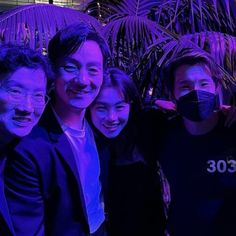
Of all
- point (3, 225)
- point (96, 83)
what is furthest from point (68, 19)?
point (3, 225)

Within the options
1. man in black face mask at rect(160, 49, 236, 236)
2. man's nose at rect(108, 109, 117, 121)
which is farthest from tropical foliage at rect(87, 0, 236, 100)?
man's nose at rect(108, 109, 117, 121)

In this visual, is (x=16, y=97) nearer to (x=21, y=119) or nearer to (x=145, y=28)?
(x=21, y=119)

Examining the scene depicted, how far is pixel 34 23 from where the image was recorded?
2676 mm

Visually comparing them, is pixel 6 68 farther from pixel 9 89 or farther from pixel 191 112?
pixel 191 112

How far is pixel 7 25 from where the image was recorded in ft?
8.70

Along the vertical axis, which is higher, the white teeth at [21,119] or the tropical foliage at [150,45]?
the tropical foliage at [150,45]

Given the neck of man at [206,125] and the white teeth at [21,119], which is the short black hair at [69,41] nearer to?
the white teeth at [21,119]

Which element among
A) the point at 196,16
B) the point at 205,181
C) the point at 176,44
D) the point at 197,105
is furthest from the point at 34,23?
the point at 196,16

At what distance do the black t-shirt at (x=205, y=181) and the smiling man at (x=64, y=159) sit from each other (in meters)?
0.47

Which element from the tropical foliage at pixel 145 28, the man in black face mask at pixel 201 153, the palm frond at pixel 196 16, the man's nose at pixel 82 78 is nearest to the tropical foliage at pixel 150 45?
the tropical foliage at pixel 145 28

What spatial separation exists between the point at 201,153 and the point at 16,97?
0.98m

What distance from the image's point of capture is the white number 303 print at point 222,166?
2.33 m

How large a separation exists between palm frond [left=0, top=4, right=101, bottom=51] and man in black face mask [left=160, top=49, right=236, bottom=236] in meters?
0.71

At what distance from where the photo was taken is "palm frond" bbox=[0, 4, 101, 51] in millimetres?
2588
